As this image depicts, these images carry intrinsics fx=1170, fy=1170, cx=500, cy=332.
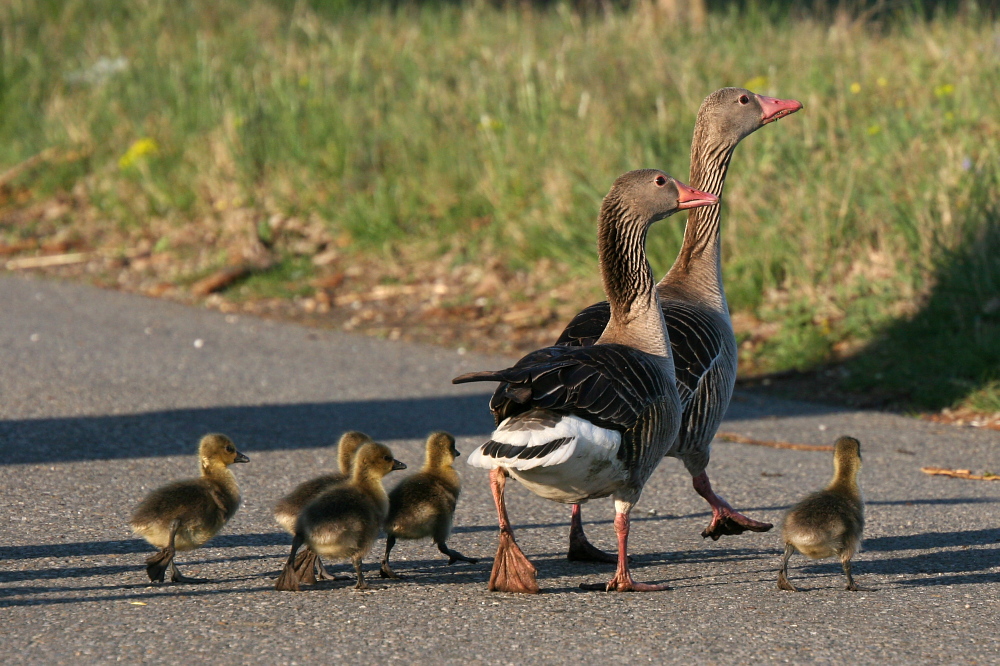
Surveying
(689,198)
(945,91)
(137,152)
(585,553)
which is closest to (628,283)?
(689,198)

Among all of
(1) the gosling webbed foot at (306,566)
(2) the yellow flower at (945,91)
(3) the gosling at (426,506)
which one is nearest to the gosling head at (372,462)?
(3) the gosling at (426,506)

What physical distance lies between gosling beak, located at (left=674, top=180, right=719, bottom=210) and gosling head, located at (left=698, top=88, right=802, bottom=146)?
60.1 inches

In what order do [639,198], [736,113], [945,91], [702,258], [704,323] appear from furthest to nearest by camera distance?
1. [945,91]
2. [736,113]
3. [702,258]
4. [704,323]
5. [639,198]

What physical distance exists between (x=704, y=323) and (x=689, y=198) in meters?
0.66

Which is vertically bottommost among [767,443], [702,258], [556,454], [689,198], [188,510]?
[767,443]

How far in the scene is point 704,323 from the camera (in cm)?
514

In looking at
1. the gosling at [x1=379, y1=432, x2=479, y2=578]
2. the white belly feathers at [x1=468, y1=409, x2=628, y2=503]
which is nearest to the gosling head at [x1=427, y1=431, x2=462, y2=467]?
the gosling at [x1=379, y1=432, x2=479, y2=578]

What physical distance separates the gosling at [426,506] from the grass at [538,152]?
13.9 ft

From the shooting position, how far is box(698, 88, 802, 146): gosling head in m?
6.17

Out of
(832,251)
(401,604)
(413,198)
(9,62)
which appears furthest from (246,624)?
(9,62)

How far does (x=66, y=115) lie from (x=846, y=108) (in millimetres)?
9086

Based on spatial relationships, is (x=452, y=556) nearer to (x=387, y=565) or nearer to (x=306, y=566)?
(x=387, y=565)

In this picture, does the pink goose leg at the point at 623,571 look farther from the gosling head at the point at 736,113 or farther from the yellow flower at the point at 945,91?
the yellow flower at the point at 945,91

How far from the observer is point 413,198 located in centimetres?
1139
